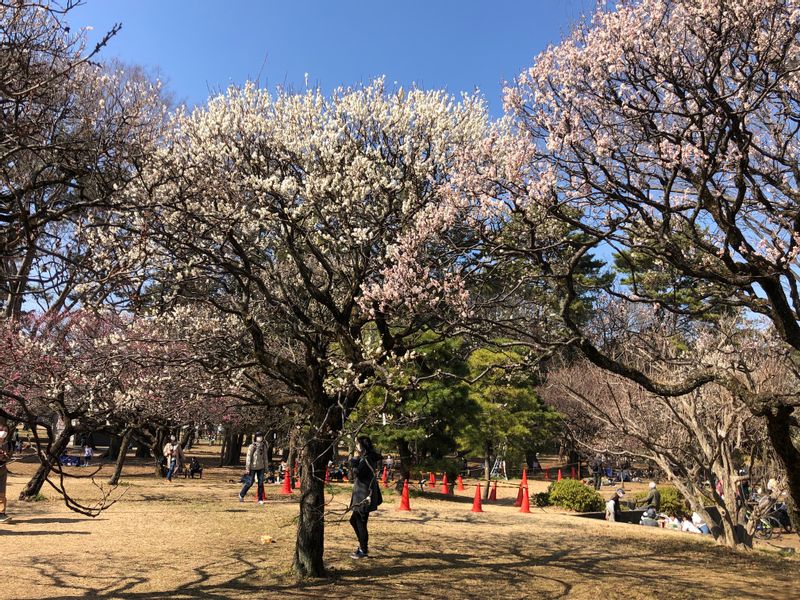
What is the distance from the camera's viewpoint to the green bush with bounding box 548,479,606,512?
1900 cm

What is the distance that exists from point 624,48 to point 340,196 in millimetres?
4319

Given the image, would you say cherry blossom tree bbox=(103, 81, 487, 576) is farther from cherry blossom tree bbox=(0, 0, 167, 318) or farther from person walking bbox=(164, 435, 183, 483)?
person walking bbox=(164, 435, 183, 483)

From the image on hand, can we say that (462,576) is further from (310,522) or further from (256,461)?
(256,461)

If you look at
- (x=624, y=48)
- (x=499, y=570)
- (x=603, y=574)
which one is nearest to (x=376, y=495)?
(x=499, y=570)

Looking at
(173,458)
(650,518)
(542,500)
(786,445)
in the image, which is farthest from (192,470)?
(786,445)

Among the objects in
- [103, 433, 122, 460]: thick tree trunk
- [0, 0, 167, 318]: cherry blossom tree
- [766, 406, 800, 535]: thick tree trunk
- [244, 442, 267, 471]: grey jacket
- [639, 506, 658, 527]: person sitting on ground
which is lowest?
[639, 506, 658, 527]: person sitting on ground

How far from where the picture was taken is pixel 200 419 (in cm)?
2139

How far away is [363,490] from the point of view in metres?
8.77

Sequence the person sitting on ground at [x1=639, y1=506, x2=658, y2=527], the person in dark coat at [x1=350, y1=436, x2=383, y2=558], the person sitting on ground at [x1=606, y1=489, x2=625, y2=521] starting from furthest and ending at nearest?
the person sitting on ground at [x1=606, y1=489, x2=625, y2=521]
the person sitting on ground at [x1=639, y1=506, x2=658, y2=527]
the person in dark coat at [x1=350, y1=436, x2=383, y2=558]

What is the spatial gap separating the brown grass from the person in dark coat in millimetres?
318

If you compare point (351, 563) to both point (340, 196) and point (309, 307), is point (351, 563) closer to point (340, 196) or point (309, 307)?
point (309, 307)

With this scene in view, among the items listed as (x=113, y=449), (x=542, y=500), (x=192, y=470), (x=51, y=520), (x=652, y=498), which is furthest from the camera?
(x=113, y=449)

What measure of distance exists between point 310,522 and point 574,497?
13.7 metres

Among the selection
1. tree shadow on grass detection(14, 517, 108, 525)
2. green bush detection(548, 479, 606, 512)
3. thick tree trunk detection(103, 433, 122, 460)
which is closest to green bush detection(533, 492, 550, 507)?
green bush detection(548, 479, 606, 512)
